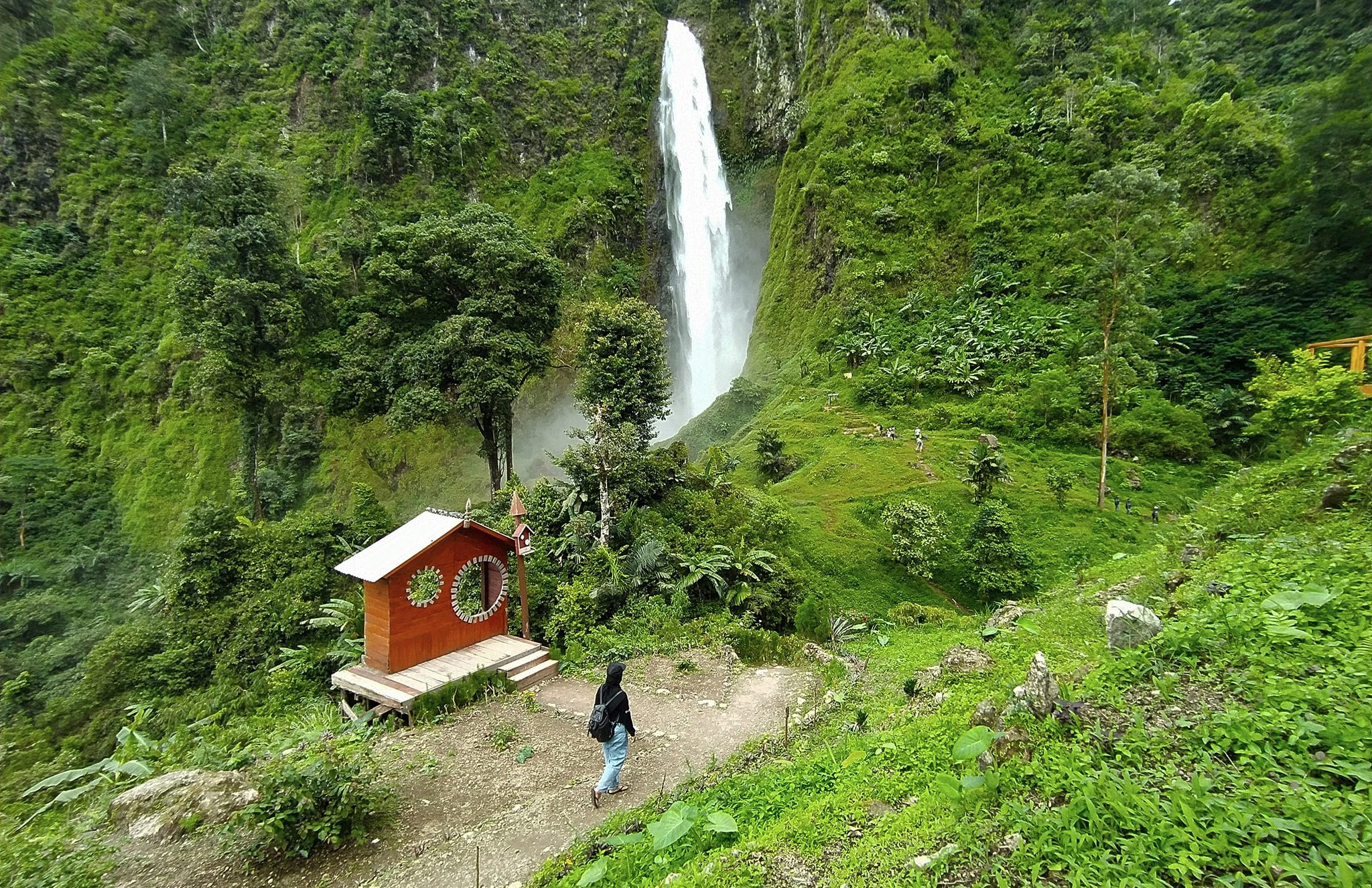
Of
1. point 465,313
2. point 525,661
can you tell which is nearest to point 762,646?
point 525,661

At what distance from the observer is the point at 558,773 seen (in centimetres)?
738

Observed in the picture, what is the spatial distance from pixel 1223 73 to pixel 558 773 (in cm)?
4771

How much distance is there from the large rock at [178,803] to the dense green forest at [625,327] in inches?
18.9

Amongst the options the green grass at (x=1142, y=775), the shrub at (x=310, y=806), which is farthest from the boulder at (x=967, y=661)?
the shrub at (x=310, y=806)

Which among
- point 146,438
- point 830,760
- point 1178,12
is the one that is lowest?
point 830,760

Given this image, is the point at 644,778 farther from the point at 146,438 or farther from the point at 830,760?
the point at 146,438

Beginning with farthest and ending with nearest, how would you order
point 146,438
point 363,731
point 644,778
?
point 146,438
point 363,731
point 644,778

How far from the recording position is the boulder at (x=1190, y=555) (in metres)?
7.23

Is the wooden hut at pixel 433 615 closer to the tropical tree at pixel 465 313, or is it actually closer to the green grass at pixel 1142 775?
the green grass at pixel 1142 775

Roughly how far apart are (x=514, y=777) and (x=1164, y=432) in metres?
24.4

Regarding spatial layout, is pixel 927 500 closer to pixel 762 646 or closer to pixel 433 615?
pixel 762 646

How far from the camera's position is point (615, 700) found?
6.35 meters

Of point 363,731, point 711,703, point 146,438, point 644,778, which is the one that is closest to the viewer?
point 644,778

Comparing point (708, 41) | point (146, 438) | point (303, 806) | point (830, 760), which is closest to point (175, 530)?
point (146, 438)
